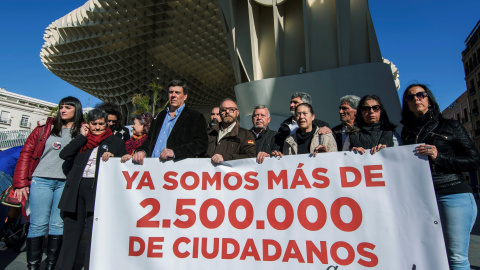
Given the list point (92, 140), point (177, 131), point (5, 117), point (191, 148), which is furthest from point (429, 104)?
point (5, 117)

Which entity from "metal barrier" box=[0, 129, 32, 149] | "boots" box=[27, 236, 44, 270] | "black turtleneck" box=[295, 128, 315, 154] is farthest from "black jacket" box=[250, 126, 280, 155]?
"metal barrier" box=[0, 129, 32, 149]

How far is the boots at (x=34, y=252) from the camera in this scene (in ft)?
8.50

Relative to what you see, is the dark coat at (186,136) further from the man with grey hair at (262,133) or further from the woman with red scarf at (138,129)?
the woman with red scarf at (138,129)

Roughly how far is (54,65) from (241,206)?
103 ft

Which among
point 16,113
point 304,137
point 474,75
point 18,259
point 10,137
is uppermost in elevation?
point 474,75

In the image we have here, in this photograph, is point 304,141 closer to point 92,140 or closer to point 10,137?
point 92,140

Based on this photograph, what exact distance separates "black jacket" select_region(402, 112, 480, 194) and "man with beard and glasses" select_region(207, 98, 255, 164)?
154 centimetres

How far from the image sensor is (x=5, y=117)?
124ft

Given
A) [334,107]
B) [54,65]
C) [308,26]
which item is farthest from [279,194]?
[54,65]

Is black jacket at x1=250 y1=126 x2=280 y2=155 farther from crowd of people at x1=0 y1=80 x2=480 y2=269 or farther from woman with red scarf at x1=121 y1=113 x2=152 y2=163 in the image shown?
woman with red scarf at x1=121 y1=113 x2=152 y2=163

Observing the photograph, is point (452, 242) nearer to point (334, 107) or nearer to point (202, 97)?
point (334, 107)

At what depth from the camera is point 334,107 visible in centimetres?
1110

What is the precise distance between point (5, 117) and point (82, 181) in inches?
1855

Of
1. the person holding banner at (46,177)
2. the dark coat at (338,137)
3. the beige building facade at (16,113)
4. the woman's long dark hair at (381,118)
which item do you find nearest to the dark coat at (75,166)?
the person holding banner at (46,177)
